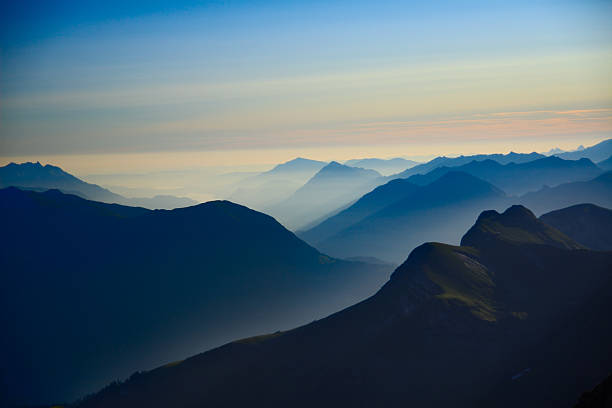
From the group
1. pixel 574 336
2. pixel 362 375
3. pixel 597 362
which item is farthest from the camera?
pixel 362 375

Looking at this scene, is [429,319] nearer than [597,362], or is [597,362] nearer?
[597,362]

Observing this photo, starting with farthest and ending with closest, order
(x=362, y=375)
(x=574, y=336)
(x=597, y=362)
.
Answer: (x=362, y=375) < (x=574, y=336) < (x=597, y=362)

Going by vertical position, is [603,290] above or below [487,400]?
above

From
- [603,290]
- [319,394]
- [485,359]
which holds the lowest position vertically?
[319,394]

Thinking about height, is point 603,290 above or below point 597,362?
above

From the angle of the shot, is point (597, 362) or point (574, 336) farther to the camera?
point (574, 336)

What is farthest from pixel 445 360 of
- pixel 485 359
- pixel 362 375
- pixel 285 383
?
pixel 285 383

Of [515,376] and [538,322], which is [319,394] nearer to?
[515,376]

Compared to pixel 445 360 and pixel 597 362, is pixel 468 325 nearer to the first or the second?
pixel 445 360

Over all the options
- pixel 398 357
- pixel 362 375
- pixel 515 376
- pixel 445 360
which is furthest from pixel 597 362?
pixel 362 375
